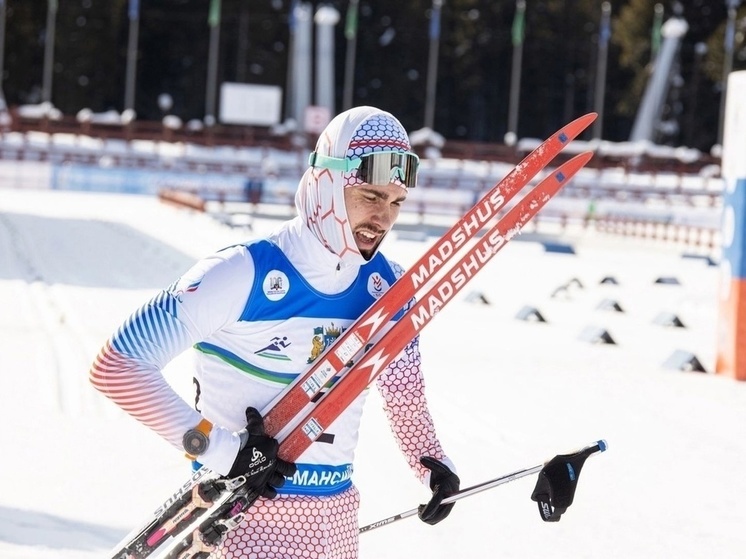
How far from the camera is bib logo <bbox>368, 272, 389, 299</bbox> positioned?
3.84 meters

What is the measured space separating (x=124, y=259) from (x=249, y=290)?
57.7 ft

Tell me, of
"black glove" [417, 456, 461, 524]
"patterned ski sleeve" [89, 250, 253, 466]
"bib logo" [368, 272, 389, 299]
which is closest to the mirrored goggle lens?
"bib logo" [368, 272, 389, 299]

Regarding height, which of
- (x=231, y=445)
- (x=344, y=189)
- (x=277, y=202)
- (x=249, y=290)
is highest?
(x=344, y=189)

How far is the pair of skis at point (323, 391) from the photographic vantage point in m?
3.51

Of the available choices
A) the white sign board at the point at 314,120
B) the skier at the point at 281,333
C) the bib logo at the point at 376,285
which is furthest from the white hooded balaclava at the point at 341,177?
the white sign board at the point at 314,120

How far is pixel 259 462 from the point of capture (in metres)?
3.44

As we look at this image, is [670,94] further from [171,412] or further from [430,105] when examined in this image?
[171,412]

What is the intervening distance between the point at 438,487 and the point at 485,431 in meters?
5.31

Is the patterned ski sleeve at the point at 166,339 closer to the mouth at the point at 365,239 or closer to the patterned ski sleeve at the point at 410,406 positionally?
the mouth at the point at 365,239

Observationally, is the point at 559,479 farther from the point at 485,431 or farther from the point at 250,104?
the point at 250,104

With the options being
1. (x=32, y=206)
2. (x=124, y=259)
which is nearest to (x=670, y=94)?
(x=32, y=206)

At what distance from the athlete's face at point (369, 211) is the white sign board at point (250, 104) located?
6235 centimetres

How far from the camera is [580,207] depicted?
142 feet

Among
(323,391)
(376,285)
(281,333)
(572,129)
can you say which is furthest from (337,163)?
(572,129)
